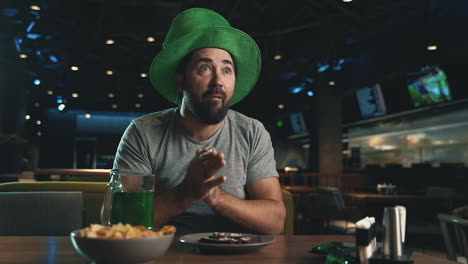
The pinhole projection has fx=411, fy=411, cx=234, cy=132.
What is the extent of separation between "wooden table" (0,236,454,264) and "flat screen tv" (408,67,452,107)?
726 cm

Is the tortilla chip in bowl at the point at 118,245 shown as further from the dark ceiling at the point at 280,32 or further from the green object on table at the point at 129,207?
the dark ceiling at the point at 280,32

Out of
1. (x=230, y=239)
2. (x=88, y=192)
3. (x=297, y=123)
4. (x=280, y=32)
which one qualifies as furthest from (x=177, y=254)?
(x=297, y=123)

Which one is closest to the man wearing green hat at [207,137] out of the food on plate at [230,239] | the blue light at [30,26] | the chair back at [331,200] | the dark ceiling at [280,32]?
the food on plate at [230,239]

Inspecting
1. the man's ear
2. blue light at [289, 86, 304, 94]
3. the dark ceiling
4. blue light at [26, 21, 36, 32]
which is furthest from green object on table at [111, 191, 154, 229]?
blue light at [289, 86, 304, 94]

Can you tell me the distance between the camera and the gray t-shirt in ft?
5.39

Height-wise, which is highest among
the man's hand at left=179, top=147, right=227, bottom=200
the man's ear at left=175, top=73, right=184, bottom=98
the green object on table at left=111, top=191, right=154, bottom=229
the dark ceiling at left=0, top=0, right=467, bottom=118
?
the dark ceiling at left=0, top=0, right=467, bottom=118

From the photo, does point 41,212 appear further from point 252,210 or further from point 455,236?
point 455,236

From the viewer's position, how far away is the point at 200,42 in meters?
1.70

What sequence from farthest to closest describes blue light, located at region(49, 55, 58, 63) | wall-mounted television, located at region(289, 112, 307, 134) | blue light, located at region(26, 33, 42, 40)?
wall-mounted television, located at region(289, 112, 307, 134) → blue light, located at region(49, 55, 58, 63) → blue light, located at region(26, 33, 42, 40)

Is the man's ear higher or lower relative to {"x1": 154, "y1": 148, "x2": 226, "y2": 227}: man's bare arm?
higher

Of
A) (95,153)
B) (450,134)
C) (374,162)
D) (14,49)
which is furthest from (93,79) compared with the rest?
(450,134)

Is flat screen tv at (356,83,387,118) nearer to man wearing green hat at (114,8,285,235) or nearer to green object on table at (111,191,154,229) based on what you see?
man wearing green hat at (114,8,285,235)

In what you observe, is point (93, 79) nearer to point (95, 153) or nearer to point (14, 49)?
point (14, 49)

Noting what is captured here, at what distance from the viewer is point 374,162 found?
11172mm
